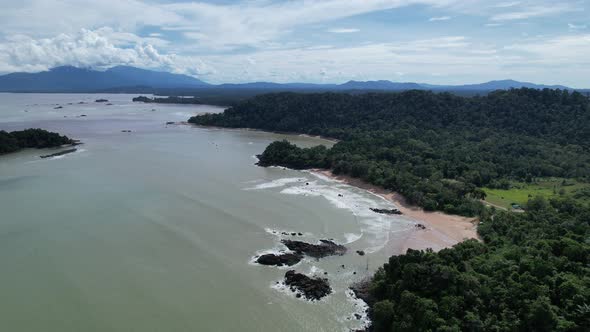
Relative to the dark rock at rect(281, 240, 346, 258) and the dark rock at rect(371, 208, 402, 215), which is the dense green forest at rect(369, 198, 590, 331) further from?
the dark rock at rect(371, 208, 402, 215)

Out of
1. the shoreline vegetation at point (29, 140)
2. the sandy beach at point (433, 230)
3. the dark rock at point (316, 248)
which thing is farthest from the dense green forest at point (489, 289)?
the shoreline vegetation at point (29, 140)

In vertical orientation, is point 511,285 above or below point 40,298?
above

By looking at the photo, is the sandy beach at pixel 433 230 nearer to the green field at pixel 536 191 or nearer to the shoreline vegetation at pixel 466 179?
the shoreline vegetation at pixel 466 179

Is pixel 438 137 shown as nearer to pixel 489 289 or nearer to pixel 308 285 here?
pixel 308 285

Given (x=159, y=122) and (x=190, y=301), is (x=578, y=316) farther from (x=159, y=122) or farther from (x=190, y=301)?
(x=159, y=122)

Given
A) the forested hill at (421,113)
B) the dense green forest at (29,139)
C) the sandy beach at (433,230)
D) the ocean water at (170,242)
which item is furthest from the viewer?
the forested hill at (421,113)

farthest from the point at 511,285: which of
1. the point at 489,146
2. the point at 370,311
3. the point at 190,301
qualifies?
the point at 489,146
